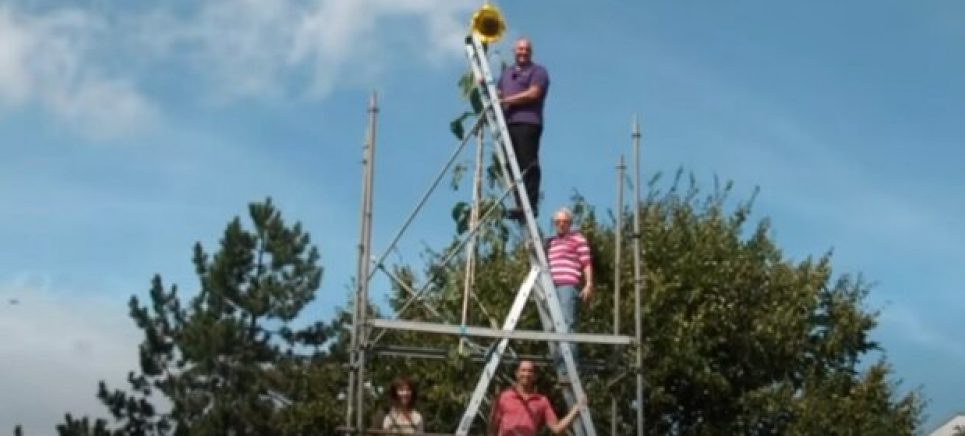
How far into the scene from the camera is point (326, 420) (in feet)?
105

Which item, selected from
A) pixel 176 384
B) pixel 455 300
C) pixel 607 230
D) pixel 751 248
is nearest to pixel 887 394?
pixel 751 248

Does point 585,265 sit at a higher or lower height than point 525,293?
higher

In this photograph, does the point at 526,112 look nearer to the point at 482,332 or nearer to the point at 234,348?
the point at 482,332

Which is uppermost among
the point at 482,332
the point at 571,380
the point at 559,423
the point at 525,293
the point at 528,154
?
the point at 528,154

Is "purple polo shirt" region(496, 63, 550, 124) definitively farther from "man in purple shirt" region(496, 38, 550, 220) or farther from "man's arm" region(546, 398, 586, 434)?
"man's arm" region(546, 398, 586, 434)

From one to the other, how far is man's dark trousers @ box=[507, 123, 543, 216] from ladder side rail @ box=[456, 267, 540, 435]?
0.65 meters

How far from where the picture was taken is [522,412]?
11.9 m

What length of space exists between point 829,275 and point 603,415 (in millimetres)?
8797

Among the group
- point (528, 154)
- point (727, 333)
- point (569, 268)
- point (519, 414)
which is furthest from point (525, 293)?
point (727, 333)

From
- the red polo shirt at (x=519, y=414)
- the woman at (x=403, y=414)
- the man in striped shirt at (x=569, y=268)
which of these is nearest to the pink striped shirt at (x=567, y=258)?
the man in striped shirt at (x=569, y=268)

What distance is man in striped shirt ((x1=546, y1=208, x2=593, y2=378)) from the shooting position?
13078 mm

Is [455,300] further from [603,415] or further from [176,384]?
[176,384]

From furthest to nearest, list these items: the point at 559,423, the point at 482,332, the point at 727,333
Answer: the point at 727,333, the point at 482,332, the point at 559,423

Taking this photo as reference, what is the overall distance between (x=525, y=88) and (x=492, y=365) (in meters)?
2.24
